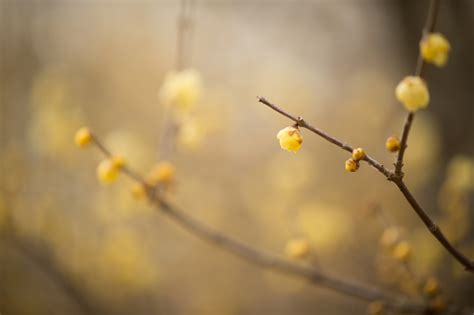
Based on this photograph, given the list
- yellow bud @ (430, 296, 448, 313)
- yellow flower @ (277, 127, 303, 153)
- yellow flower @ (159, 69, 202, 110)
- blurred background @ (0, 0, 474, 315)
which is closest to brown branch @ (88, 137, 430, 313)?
yellow bud @ (430, 296, 448, 313)

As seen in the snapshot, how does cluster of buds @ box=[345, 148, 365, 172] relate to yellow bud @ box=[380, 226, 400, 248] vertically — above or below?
below

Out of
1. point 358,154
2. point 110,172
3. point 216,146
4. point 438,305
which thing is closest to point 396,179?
point 358,154

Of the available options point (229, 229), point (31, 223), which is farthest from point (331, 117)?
point (31, 223)

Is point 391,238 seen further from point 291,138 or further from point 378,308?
point 291,138

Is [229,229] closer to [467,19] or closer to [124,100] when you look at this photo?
[124,100]

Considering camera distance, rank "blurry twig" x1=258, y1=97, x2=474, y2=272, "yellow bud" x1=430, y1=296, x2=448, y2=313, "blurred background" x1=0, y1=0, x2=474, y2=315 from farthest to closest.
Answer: "blurred background" x1=0, y1=0, x2=474, y2=315 < "yellow bud" x1=430, y1=296, x2=448, y2=313 < "blurry twig" x1=258, y1=97, x2=474, y2=272

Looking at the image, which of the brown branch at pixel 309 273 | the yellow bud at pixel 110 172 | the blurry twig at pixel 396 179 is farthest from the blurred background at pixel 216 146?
the blurry twig at pixel 396 179

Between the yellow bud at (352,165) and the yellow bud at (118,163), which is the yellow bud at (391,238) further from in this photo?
the yellow bud at (118,163)

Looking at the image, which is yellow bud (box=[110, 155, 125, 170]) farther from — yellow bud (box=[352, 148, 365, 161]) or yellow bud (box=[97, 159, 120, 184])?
yellow bud (box=[352, 148, 365, 161])

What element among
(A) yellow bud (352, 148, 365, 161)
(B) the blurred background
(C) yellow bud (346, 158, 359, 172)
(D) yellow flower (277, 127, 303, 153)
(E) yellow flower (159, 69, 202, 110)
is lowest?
(C) yellow bud (346, 158, 359, 172)
